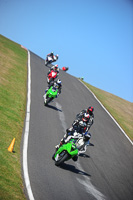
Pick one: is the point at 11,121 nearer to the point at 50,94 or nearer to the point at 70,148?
the point at 70,148

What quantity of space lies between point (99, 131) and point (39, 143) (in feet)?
28.5

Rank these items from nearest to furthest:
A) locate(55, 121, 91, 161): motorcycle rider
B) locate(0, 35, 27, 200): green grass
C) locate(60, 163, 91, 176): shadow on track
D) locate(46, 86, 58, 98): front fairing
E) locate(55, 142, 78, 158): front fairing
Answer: locate(0, 35, 27, 200): green grass
locate(55, 142, 78, 158): front fairing
locate(60, 163, 91, 176): shadow on track
locate(55, 121, 91, 161): motorcycle rider
locate(46, 86, 58, 98): front fairing

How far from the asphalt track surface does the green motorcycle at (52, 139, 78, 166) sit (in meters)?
0.29

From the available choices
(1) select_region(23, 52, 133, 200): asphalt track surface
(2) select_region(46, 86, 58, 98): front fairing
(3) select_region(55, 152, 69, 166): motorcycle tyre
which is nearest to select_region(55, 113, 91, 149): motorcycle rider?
(1) select_region(23, 52, 133, 200): asphalt track surface

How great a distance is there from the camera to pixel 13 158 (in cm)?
980

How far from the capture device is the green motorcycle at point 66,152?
426 inches

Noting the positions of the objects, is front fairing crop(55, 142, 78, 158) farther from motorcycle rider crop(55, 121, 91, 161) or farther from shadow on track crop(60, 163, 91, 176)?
shadow on track crop(60, 163, 91, 176)

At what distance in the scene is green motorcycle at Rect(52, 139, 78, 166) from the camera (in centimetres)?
1081

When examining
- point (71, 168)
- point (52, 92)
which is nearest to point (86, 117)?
point (71, 168)

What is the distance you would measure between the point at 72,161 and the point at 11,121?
3445 mm

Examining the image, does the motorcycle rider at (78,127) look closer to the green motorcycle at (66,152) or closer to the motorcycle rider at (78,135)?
the motorcycle rider at (78,135)

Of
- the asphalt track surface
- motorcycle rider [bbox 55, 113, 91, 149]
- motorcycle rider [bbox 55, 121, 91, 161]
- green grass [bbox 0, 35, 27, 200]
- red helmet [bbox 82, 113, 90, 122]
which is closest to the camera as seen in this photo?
green grass [bbox 0, 35, 27, 200]

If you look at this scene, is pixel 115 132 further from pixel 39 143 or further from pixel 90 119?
pixel 39 143

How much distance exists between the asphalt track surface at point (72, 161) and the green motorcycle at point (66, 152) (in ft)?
0.94
